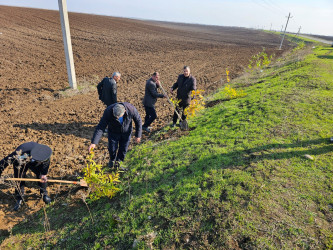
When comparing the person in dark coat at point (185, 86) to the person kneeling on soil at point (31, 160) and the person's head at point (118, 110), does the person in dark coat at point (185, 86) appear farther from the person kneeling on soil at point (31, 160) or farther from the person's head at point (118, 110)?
the person kneeling on soil at point (31, 160)

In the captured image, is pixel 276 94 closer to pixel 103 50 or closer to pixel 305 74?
pixel 305 74

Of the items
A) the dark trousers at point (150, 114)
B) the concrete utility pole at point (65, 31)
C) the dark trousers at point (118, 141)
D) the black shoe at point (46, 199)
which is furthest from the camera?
the concrete utility pole at point (65, 31)

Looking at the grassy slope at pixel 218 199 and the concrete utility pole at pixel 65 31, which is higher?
the concrete utility pole at pixel 65 31

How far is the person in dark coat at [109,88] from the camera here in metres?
6.06

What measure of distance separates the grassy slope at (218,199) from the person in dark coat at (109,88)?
179cm

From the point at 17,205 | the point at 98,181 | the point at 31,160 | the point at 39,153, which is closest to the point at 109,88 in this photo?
the point at 39,153

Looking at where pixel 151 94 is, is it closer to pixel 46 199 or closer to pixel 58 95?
pixel 46 199

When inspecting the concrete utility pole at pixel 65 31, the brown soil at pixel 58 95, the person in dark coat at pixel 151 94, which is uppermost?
the concrete utility pole at pixel 65 31

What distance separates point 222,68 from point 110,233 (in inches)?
607

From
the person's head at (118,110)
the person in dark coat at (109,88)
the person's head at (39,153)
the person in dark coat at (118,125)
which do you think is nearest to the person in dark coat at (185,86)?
the person in dark coat at (109,88)

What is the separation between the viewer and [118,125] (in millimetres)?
4387

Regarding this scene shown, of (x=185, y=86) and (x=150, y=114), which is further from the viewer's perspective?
(x=150, y=114)

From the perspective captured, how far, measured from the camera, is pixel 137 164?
503cm

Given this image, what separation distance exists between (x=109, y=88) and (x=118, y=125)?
6.96 ft
